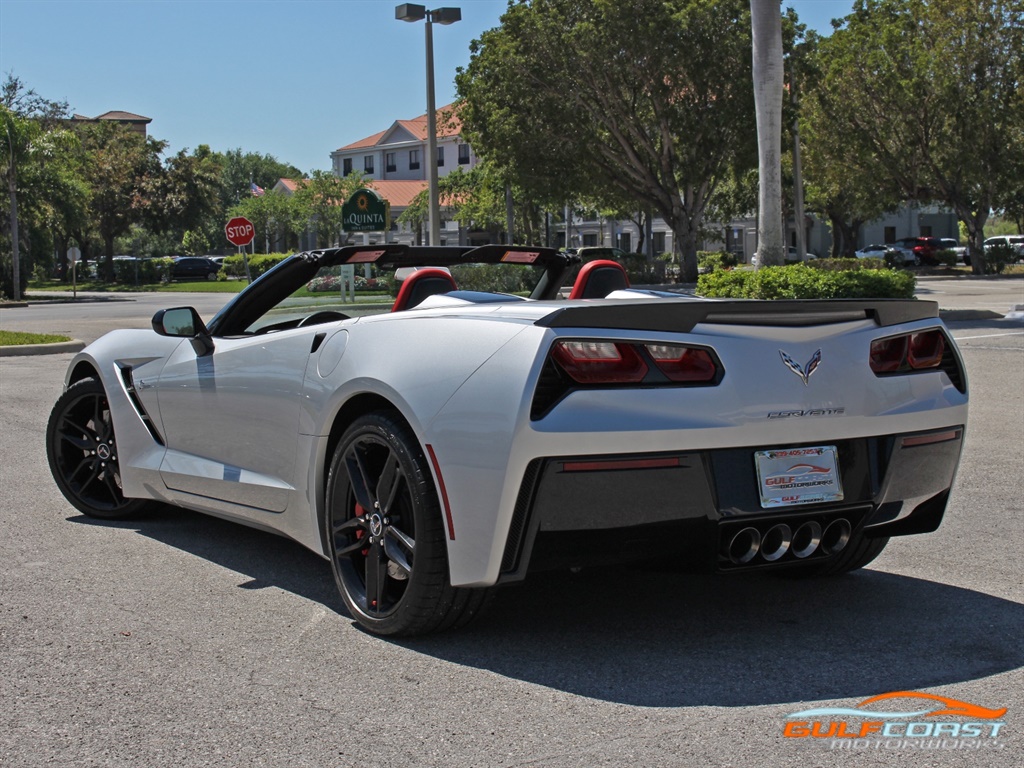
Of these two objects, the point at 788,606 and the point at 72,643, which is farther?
the point at 788,606

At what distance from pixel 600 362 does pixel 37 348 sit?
57.9 ft

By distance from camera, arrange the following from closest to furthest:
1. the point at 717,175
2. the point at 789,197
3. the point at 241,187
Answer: the point at 717,175 < the point at 789,197 < the point at 241,187

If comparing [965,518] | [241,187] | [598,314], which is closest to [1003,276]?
[965,518]

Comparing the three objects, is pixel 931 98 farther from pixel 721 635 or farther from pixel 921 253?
pixel 721 635

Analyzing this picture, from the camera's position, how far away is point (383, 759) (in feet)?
9.97

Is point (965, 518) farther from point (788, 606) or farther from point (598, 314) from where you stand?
point (598, 314)

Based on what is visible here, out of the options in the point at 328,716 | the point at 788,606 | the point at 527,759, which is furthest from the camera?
the point at 788,606

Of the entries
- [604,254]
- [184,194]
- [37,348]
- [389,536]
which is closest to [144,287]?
[184,194]

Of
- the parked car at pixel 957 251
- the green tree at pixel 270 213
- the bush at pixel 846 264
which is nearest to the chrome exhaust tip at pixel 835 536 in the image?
the bush at pixel 846 264

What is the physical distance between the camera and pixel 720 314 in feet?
12.4

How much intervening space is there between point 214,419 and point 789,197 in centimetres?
5819

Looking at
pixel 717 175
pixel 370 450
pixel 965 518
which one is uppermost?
pixel 717 175

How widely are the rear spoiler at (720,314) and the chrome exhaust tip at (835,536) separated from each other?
2.20 feet

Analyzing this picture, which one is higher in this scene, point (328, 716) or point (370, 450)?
point (370, 450)
